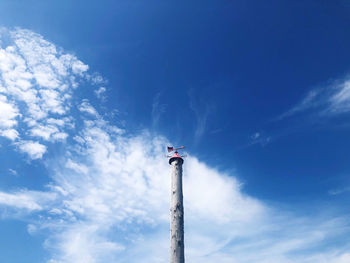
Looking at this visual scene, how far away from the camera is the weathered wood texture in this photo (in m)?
12.4

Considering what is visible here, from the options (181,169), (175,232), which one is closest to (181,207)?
(175,232)

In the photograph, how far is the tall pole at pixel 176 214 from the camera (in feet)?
40.8

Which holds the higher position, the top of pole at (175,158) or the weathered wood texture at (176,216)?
the top of pole at (175,158)

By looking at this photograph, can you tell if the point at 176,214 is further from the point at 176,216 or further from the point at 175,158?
the point at 175,158

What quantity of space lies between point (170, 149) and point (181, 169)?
2.02 m

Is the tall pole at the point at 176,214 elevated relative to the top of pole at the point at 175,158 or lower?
lower

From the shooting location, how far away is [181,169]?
1553cm

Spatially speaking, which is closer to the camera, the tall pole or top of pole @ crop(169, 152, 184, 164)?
the tall pole

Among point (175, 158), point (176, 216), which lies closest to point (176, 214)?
point (176, 216)

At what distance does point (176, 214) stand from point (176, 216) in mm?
120

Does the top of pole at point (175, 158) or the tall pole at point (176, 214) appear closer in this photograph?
the tall pole at point (176, 214)

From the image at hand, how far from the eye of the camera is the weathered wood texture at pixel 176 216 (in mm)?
12413

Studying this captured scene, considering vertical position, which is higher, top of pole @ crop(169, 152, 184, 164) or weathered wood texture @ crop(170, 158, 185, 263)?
top of pole @ crop(169, 152, 184, 164)

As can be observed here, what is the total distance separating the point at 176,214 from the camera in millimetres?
13430
